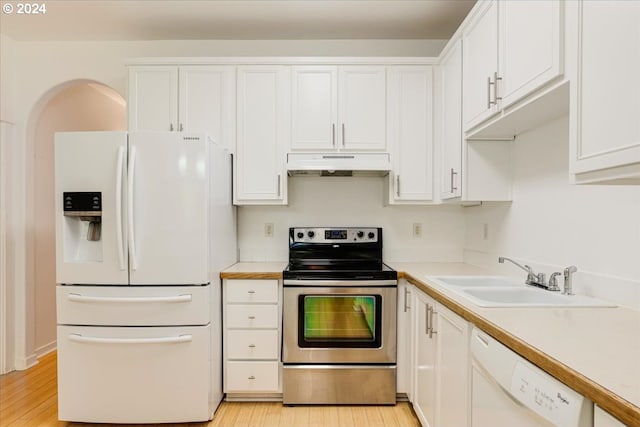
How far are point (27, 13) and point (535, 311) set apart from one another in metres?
3.65

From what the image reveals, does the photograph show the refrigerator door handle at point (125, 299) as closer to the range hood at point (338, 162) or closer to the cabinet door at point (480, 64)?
the range hood at point (338, 162)

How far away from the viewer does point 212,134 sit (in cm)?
269

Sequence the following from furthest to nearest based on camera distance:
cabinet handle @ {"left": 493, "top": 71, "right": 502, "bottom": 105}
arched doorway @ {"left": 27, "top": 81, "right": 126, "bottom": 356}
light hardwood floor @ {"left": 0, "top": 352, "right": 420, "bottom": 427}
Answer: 1. arched doorway @ {"left": 27, "top": 81, "right": 126, "bottom": 356}
2. light hardwood floor @ {"left": 0, "top": 352, "right": 420, "bottom": 427}
3. cabinet handle @ {"left": 493, "top": 71, "right": 502, "bottom": 105}

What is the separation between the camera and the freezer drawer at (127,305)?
2.12 metres

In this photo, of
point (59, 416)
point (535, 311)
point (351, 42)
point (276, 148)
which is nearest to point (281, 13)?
point (351, 42)

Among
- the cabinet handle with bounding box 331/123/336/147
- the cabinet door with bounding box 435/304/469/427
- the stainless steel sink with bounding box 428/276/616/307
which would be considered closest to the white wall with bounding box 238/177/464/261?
the cabinet handle with bounding box 331/123/336/147

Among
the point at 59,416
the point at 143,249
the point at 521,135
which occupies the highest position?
the point at 521,135

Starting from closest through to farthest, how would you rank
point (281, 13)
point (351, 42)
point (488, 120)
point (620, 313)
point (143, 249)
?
point (620, 313)
point (488, 120)
point (143, 249)
point (281, 13)
point (351, 42)

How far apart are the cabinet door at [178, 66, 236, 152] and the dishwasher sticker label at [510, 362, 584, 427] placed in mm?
2287

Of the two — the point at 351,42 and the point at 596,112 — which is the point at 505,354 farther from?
the point at 351,42

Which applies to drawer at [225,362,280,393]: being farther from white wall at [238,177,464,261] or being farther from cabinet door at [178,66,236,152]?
cabinet door at [178,66,236,152]

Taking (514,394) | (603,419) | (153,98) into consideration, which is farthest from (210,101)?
(603,419)

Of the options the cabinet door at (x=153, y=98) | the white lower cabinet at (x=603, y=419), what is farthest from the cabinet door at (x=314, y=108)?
the white lower cabinet at (x=603, y=419)

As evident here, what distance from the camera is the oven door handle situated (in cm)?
236
